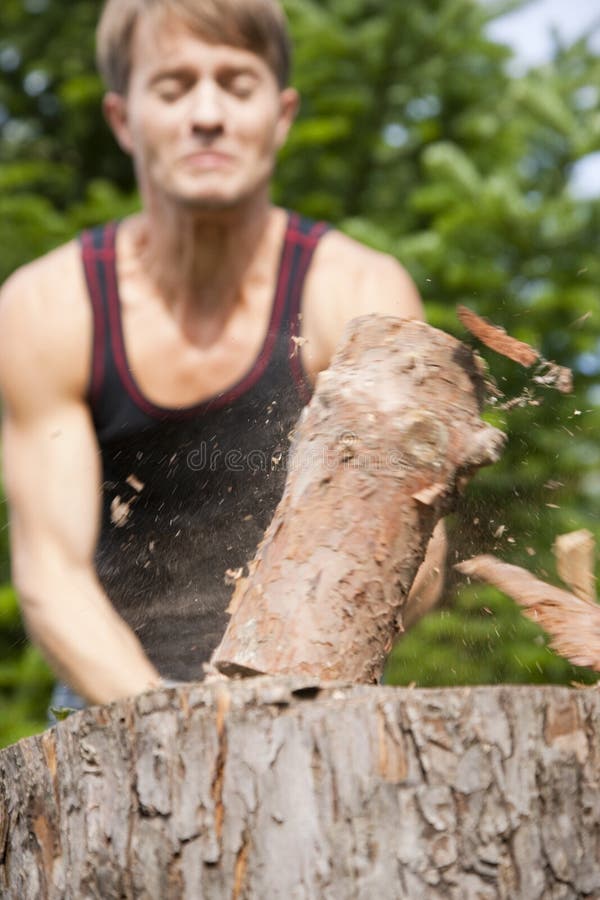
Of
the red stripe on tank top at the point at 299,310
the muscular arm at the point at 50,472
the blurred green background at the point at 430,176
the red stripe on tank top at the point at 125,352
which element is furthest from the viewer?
the blurred green background at the point at 430,176

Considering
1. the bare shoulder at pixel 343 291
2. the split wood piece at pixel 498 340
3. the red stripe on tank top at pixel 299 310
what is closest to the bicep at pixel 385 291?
the bare shoulder at pixel 343 291

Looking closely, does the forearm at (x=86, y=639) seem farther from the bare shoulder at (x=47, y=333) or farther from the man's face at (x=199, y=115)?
the man's face at (x=199, y=115)

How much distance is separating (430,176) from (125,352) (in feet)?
7.12

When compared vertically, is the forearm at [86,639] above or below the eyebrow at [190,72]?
below

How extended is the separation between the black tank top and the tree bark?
0.72 m

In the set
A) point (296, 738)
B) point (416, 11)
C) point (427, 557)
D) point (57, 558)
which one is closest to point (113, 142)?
point (416, 11)

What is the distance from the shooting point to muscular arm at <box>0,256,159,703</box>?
2.61 meters

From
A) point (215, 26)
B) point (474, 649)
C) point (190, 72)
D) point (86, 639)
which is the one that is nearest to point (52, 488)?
point (86, 639)

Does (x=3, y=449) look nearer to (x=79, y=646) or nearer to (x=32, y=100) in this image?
(x=79, y=646)

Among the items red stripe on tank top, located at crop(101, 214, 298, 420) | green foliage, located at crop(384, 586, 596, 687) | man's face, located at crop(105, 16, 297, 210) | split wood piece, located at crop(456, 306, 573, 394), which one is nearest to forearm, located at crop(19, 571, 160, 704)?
red stripe on tank top, located at crop(101, 214, 298, 420)

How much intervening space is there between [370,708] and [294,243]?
176 centimetres

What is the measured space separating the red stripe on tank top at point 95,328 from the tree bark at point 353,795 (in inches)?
58.4

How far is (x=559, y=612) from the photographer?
1.82 m

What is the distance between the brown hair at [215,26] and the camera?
2.90 meters
